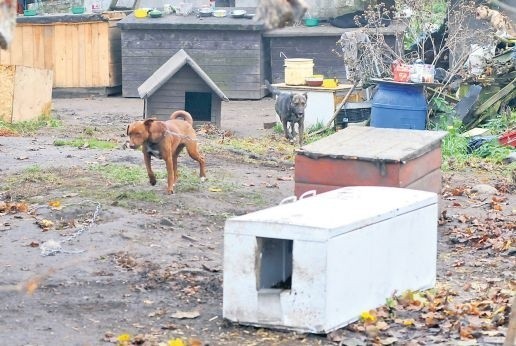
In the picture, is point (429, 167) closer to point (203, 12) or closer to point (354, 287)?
point (354, 287)

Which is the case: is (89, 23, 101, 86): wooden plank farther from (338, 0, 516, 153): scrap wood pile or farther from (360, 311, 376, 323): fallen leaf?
(360, 311, 376, 323): fallen leaf

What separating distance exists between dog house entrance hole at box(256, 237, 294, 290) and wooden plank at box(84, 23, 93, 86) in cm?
1857

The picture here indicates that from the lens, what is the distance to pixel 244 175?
12281mm

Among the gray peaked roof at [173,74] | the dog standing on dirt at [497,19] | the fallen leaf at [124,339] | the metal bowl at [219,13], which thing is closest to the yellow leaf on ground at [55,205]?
the fallen leaf at [124,339]

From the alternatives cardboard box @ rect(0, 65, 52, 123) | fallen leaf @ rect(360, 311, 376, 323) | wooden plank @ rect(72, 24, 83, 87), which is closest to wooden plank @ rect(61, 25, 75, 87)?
wooden plank @ rect(72, 24, 83, 87)

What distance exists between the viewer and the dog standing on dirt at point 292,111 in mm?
16938

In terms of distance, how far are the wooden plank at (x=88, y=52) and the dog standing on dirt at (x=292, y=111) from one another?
8175 millimetres

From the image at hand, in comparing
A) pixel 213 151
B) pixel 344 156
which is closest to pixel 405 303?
pixel 344 156

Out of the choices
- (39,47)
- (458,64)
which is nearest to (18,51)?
(39,47)

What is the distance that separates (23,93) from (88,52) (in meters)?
6.90

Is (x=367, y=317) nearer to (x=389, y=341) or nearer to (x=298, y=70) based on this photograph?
(x=389, y=341)

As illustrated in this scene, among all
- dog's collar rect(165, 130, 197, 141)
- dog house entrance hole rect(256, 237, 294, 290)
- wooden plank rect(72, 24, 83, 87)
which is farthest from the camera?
wooden plank rect(72, 24, 83, 87)

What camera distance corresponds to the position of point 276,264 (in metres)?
6.50

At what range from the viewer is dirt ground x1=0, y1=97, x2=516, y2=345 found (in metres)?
6.28
